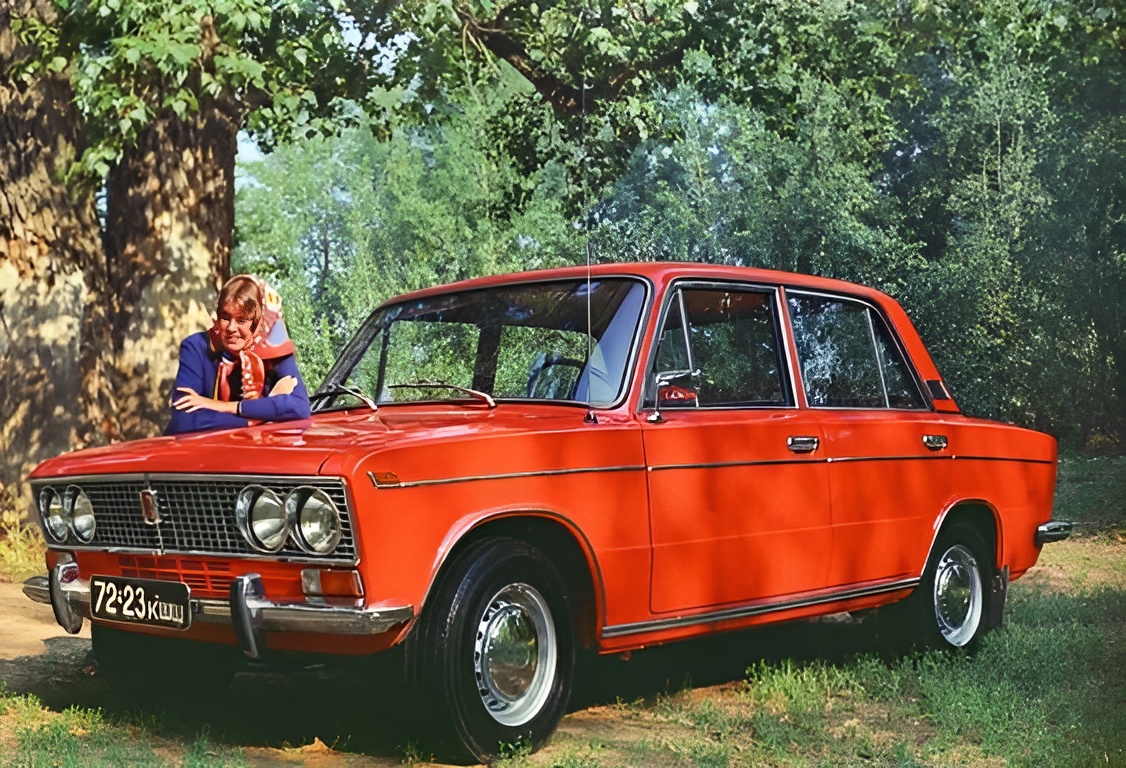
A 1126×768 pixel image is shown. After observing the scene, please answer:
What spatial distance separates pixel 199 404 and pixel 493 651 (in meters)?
2.05

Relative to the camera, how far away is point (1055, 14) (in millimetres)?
17531

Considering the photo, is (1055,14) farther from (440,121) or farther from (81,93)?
(81,93)

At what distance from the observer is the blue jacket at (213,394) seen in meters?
6.36

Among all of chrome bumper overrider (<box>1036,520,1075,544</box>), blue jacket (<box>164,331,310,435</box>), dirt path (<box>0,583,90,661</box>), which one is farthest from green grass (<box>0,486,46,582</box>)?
chrome bumper overrider (<box>1036,520,1075,544</box>)

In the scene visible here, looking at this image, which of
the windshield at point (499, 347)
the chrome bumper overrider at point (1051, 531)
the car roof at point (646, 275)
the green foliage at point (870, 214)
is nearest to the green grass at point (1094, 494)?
the green foliage at point (870, 214)

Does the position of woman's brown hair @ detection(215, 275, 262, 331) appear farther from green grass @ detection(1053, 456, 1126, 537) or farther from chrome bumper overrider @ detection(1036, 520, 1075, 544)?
green grass @ detection(1053, 456, 1126, 537)

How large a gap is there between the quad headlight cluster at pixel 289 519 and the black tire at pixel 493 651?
0.43 metres

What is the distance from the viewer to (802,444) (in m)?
6.68

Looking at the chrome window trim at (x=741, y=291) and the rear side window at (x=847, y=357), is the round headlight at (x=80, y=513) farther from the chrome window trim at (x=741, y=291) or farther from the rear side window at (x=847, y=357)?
the rear side window at (x=847, y=357)

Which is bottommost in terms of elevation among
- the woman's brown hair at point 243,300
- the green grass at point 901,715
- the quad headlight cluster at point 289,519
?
the green grass at point 901,715

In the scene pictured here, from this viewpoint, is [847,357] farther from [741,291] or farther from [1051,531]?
[1051,531]

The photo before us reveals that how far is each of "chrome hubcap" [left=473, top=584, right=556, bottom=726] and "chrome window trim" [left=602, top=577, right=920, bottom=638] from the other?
306 millimetres

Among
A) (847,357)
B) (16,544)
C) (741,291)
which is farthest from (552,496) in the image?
(16,544)

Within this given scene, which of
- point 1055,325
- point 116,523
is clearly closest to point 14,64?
point 116,523
